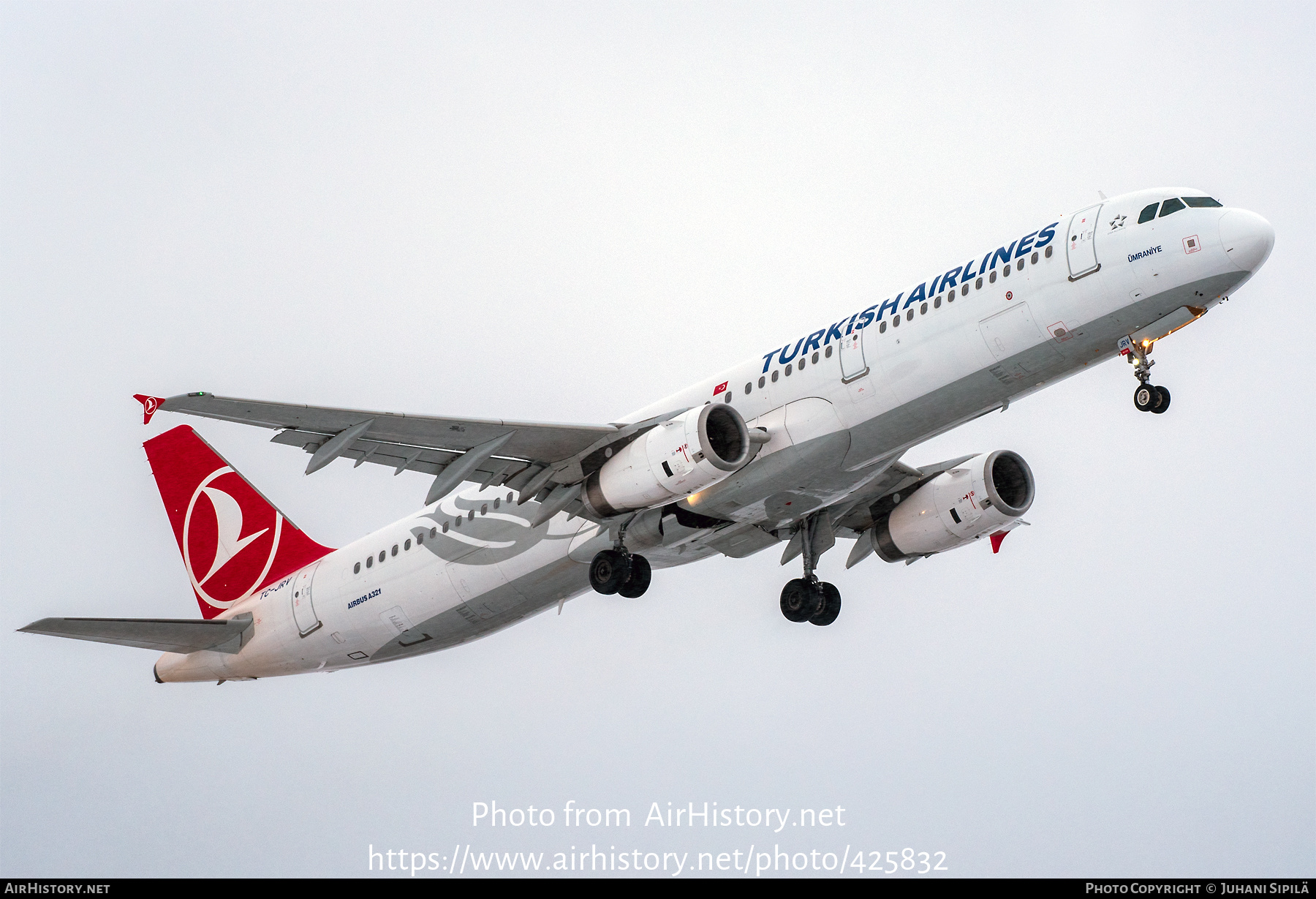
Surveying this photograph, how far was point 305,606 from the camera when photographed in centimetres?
3306

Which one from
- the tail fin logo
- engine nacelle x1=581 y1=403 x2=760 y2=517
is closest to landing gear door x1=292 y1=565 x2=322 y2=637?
the tail fin logo

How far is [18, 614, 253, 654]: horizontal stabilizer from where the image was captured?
2944 cm

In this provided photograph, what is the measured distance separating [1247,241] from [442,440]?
14.7 metres

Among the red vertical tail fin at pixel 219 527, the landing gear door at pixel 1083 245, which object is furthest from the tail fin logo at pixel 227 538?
the landing gear door at pixel 1083 245

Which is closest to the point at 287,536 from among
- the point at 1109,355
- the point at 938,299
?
the point at 938,299

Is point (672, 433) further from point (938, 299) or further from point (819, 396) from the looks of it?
point (938, 299)

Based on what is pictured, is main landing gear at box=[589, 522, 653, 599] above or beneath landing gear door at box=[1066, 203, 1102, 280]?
beneath

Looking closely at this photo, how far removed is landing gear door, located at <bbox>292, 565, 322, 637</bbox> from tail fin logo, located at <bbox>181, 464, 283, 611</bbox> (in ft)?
6.83

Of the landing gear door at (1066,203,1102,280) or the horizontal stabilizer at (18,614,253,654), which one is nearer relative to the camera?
the landing gear door at (1066,203,1102,280)

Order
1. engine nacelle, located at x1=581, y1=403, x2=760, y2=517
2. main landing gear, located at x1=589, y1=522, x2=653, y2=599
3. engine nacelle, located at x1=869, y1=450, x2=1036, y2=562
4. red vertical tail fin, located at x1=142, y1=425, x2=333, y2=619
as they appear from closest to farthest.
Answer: engine nacelle, located at x1=581, y1=403, x2=760, y2=517
main landing gear, located at x1=589, y1=522, x2=653, y2=599
engine nacelle, located at x1=869, y1=450, x2=1036, y2=562
red vertical tail fin, located at x1=142, y1=425, x2=333, y2=619

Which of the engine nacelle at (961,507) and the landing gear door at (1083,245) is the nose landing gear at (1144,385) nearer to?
the landing gear door at (1083,245)

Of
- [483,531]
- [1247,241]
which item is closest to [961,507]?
[1247,241]

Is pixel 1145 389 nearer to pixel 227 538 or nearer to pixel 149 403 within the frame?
pixel 149 403

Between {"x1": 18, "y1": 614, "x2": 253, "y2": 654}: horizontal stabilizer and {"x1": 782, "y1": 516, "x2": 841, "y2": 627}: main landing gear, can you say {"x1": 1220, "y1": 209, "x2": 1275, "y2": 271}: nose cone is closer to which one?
{"x1": 782, "y1": 516, "x2": 841, "y2": 627}: main landing gear
